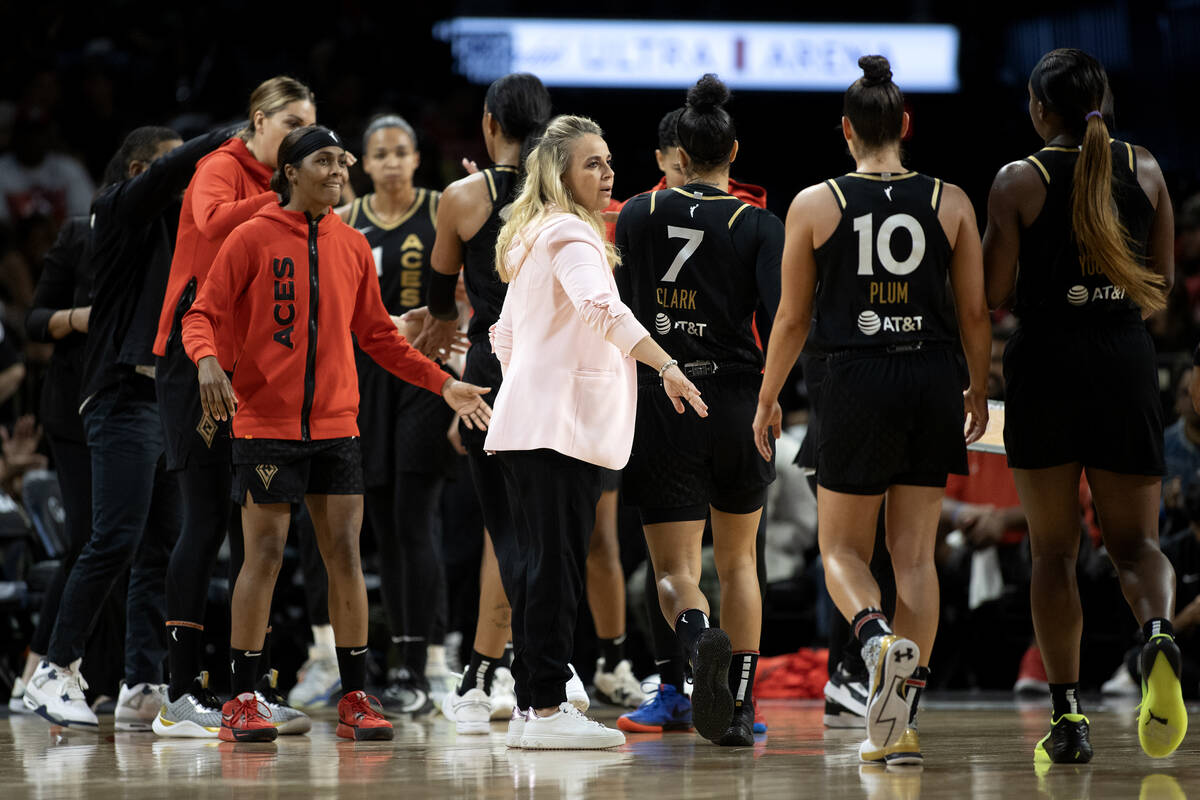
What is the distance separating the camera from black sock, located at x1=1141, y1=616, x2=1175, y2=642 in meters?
3.67

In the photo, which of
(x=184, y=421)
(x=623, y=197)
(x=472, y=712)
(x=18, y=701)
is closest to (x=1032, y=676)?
(x=472, y=712)

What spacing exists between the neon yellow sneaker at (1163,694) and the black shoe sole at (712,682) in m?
1.04

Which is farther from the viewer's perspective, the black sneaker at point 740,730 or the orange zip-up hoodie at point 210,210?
the orange zip-up hoodie at point 210,210

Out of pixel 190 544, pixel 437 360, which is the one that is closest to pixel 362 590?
pixel 190 544

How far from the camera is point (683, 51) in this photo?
12172mm

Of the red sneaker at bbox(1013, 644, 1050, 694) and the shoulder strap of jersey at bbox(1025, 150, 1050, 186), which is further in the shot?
the red sneaker at bbox(1013, 644, 1050, 694)

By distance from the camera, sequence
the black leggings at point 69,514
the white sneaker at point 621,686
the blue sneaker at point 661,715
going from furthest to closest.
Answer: the white sneaker at point 621,686 < the black leggings at point 69,514 < the blue sneaker at point 661,715

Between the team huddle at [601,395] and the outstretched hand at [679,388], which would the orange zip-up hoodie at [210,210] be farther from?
the outstretched hand at [679,388]

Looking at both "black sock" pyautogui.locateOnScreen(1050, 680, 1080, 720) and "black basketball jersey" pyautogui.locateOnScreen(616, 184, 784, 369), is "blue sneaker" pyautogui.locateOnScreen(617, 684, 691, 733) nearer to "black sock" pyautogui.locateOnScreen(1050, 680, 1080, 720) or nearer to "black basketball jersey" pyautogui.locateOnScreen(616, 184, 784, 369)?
"black basketball jersey" pyautogui.locateOnScreen(616, 184, 784, 369)

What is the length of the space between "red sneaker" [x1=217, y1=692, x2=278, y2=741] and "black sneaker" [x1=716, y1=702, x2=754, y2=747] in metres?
1.34

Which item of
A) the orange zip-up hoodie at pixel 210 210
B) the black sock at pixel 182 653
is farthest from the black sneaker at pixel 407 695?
the orange zip-up hoodie at pixel 210 210

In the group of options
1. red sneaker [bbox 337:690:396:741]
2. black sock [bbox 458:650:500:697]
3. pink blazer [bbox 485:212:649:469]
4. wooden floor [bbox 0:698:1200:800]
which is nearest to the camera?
wooden floor [bbox 0:698:1200:800]

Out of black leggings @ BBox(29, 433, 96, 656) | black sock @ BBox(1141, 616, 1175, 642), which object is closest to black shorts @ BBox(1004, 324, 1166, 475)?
black sock @ BBox(1141, 616, 1175, 642)

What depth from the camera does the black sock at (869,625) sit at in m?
3.69
